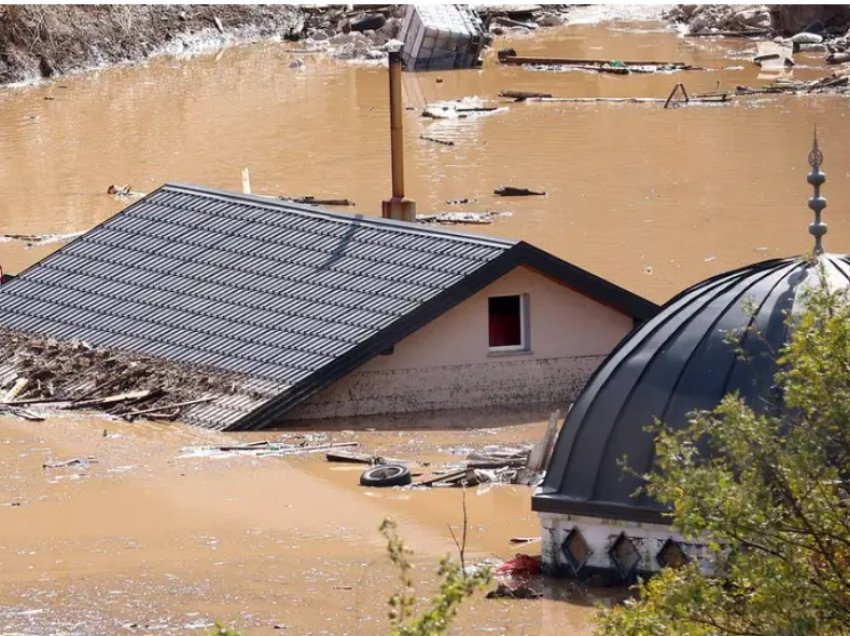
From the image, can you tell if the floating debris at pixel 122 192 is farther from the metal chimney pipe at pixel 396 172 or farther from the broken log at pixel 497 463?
the broken log at pixel 497 463

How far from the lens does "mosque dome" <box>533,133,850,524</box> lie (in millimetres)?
14602

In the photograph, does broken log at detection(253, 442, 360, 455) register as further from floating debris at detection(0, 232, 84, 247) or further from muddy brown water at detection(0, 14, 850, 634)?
floating debris at detection(0, 232, 84, 247)

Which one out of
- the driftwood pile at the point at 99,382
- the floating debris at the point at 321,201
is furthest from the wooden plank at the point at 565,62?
the driftwood pile at the point at 99,382

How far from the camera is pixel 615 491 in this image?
14789mm

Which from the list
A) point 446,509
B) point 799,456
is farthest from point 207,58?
point 799,456

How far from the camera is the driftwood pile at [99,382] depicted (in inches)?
886

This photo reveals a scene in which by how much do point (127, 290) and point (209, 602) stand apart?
10.7 meters

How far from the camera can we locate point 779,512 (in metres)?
8.66

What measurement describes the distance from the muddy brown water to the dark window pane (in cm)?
166

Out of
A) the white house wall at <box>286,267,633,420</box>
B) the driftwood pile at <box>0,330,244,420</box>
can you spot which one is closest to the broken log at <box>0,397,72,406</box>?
the driftwood pile at <box>0,330,244,420</box>

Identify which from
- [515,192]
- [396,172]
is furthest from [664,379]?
[515,192]

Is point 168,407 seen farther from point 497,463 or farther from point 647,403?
point 647,403

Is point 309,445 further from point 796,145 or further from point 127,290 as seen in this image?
point 796,145

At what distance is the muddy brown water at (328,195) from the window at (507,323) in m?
1.62
